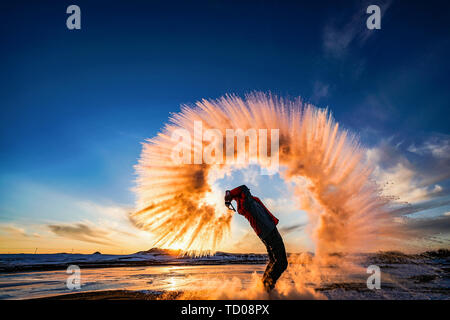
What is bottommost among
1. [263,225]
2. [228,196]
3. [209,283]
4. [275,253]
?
[209,283]

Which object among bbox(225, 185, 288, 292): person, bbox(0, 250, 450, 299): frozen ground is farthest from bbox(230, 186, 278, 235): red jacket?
bbox(0, 250, 450, 299): frozen ground

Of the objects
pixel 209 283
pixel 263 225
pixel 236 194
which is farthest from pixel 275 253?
pixel 209 283

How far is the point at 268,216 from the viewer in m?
6.56

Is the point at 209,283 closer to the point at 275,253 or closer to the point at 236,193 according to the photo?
the point at 275,253

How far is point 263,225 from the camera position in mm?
6332

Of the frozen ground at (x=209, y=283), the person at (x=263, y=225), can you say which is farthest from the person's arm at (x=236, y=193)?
the frozen ground at (x=209, y=283)

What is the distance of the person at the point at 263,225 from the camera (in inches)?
249

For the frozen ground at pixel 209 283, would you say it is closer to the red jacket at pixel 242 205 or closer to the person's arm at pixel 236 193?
the red jacket at pixel 242 205

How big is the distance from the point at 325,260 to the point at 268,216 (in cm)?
887

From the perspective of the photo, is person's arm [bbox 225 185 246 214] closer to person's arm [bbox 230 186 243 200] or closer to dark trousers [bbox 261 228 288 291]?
person's arm [bbox 230 186 243 200]
